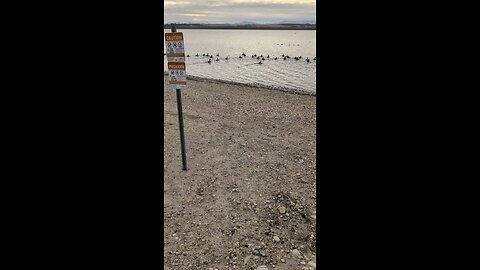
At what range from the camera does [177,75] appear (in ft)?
15.9

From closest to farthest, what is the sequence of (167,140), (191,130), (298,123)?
1. (167,140)
2. (191,130)
3. (298,123)

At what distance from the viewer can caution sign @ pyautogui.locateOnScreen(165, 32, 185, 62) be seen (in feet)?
15.2

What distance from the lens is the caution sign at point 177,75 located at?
4788 millimetres

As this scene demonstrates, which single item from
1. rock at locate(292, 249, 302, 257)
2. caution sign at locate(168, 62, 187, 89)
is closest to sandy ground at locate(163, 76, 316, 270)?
rock at locate(292, 249, 302, 257)

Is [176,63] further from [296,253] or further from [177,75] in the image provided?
[296,253]

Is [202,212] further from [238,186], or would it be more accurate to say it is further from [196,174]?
[196,174]

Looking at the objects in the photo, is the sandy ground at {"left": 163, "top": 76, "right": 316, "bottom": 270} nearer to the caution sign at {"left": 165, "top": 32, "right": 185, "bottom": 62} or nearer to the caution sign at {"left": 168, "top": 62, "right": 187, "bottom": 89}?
the caution sign at {"left": 168, "top": 62, "right": 187, "bottom": 89}

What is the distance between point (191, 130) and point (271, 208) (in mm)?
3750

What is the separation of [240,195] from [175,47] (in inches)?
88.0

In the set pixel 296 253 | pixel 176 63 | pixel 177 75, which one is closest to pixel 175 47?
pixel 176 63

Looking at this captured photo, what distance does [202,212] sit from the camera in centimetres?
413

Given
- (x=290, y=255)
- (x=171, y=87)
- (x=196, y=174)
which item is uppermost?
(x=171, y=87)
